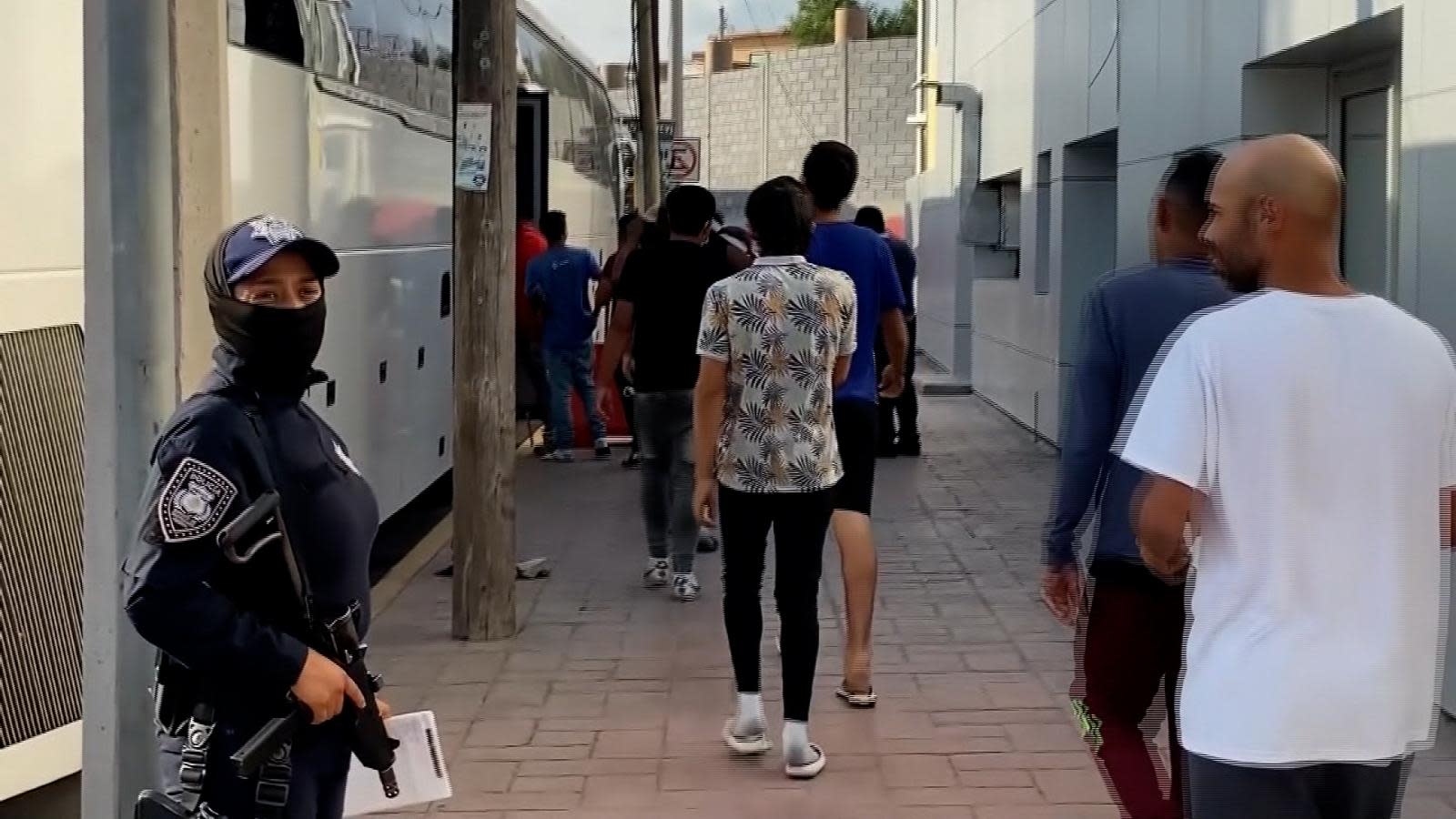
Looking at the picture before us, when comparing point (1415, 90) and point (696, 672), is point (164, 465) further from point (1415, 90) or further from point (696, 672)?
point (1415, 90)

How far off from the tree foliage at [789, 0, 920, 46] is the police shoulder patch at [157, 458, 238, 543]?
79.5 meters

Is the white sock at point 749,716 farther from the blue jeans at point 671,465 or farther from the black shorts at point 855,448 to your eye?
the blue jeans at point 671,465

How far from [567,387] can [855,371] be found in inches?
290

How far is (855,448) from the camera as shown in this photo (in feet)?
20.2

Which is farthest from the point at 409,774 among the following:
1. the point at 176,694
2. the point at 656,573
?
the point at 656,573

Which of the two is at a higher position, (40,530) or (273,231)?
(273,231)

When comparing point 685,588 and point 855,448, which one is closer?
point 855,448

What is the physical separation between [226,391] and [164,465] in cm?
17

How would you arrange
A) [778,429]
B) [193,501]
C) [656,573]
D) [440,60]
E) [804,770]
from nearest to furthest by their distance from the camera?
[193,501] → [778,429] → [804,770] → [656,573] → [440,60]

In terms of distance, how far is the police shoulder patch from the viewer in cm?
291

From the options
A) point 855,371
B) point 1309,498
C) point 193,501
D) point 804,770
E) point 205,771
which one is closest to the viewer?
point 1309,498

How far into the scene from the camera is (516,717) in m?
6.53

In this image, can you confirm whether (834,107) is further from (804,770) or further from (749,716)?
(804,770)

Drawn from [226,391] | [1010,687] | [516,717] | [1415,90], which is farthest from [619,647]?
[226,391]
